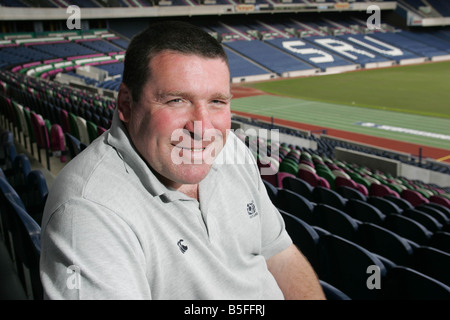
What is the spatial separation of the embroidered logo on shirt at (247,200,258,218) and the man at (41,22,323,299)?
0.12 m

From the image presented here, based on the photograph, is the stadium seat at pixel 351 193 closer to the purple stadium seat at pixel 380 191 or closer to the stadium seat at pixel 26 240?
the purple stadium seat at pixel 380 191

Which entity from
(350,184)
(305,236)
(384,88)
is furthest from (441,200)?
(384,88)

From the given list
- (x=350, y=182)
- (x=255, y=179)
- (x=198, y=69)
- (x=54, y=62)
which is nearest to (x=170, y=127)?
(x=198, y=69)

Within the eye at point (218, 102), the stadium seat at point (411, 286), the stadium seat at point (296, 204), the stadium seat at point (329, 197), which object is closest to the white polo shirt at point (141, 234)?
the eye at point (218, 102)

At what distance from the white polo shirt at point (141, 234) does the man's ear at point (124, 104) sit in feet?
0.12

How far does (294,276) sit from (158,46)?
3.94 feet

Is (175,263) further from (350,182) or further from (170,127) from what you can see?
(350,182)

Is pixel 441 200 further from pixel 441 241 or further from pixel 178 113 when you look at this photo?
pixel 178 113

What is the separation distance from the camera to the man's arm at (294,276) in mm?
1922

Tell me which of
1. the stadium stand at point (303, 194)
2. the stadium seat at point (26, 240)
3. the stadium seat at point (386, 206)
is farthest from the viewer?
the stadium seat at point (386, 206)

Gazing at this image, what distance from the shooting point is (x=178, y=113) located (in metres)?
1.46

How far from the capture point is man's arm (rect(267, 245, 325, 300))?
1.92 m

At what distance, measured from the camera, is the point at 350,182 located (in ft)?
19.8
